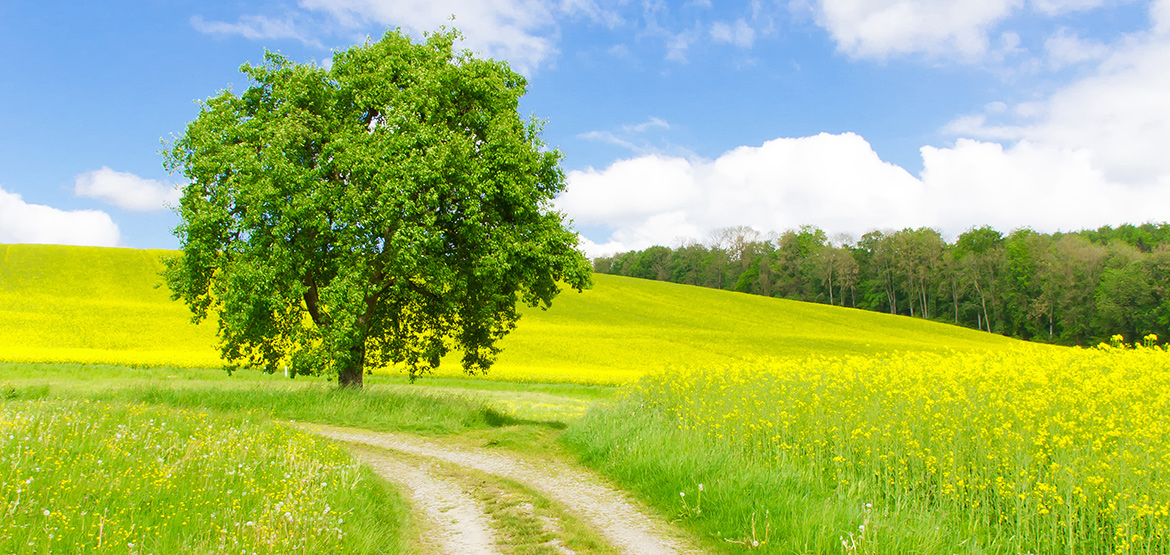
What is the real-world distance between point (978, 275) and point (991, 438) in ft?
360

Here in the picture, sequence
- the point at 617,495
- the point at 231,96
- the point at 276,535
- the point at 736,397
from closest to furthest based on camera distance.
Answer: the point at 276,535, the point at 617,495, the point at 736,397, the point at 231,96

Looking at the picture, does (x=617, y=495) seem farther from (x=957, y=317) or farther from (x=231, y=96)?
(x=957, y=317)

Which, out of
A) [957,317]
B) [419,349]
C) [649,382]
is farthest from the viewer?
[957,317]

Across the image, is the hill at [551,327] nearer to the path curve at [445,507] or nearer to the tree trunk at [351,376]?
the tree trunk at [351,376]

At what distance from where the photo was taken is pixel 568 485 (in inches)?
408

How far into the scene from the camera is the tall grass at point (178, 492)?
234 inches

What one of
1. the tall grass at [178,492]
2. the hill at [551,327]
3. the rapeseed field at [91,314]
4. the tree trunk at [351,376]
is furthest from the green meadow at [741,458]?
the rapeseed field at [91,314]

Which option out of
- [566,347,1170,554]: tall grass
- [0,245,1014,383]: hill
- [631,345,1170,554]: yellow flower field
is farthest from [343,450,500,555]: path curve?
[0,245,1014,383]: hill

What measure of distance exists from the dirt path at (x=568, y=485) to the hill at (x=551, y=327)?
9.24 m

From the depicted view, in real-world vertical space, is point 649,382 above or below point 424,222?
below

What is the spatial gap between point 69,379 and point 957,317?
383 feet

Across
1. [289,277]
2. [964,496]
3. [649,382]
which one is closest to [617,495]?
[964,496]

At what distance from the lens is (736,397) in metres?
11.9

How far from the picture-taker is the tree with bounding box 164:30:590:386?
16656 mm
